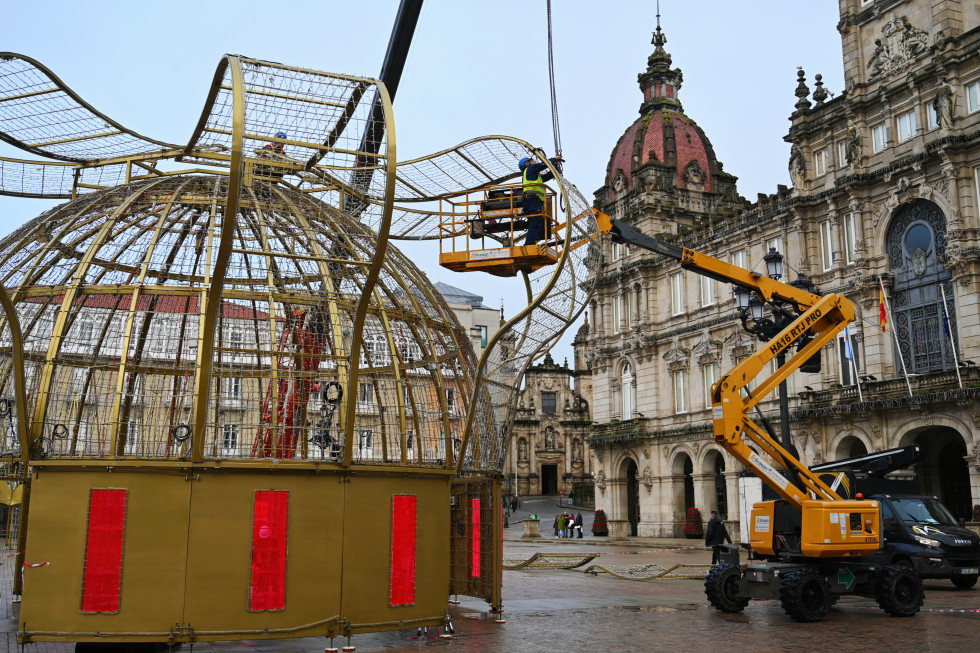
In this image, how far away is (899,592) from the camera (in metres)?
16.6

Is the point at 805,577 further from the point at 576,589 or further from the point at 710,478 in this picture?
the point at 710,478

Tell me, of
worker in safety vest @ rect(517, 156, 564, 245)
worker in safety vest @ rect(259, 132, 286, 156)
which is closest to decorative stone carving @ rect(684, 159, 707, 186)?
A: worker in safety vest @ rect(517, 156, 564, 245)

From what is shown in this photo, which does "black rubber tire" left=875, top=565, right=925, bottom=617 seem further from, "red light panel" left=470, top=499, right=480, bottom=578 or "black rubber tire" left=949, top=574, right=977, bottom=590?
"red light panel" left=470, top=499, right=480, bottom=578

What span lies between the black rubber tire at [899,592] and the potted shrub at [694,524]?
1159 inches

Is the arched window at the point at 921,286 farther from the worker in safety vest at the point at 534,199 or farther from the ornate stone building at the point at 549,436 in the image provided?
the ornate stone building at the point at 549,436

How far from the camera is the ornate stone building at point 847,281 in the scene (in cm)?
3444

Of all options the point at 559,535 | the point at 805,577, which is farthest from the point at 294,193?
the point at 559,535

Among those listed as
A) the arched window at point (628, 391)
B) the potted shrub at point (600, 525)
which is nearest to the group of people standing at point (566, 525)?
the potted shrub at point (600, 525)

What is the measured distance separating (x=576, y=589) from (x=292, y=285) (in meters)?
10.5

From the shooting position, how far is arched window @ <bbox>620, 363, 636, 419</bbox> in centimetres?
5253

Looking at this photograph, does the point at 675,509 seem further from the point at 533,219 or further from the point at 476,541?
the point at 533,219

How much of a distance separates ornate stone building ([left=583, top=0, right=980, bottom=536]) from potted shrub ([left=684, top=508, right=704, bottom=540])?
0.94 meters

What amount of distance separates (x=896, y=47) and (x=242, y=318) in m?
34.0

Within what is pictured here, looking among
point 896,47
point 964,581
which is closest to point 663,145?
point 896,47
